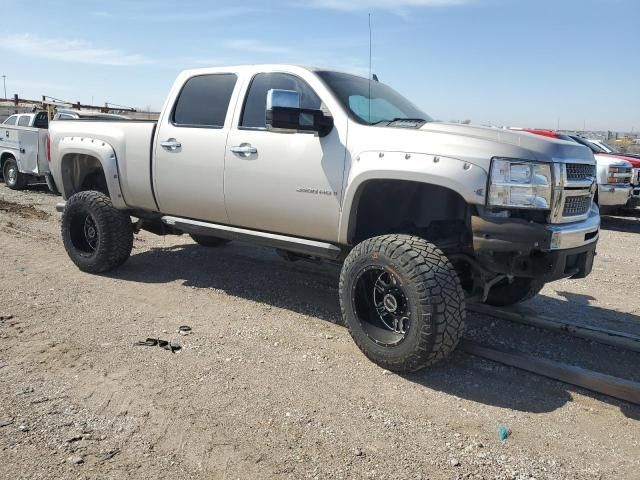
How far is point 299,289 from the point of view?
598 centimetres

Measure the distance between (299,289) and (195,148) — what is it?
179 cm

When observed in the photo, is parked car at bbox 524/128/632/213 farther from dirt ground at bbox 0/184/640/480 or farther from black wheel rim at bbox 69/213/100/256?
black wheel rim at bbox 69/213/100/256

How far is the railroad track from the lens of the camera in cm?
370

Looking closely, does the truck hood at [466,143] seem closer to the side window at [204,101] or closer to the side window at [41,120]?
the side window at [204,101]

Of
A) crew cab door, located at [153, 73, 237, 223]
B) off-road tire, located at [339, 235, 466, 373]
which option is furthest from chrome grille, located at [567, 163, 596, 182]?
crew cab door, located at [153, 73, 237, 223]

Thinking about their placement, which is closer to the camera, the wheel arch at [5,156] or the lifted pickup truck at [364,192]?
the lifted pickup truck at [364,192]

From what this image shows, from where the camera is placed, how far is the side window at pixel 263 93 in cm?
468

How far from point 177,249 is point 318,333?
368 cm

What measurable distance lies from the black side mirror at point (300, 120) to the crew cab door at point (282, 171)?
3.0 inches

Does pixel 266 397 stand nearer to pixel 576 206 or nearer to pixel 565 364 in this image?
pixel 565 364

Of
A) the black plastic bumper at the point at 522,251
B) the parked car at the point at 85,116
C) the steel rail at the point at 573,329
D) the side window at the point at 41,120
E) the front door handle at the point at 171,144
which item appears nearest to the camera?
the black plastic bumper at the point at 522,251

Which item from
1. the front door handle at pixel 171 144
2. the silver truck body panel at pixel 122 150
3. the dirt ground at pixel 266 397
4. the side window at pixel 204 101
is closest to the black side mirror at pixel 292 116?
the side window at pixel 204 101

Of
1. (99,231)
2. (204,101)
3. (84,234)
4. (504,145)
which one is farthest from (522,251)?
(84,234)

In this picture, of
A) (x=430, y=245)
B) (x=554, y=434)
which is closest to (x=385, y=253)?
(x=430, y=245)
